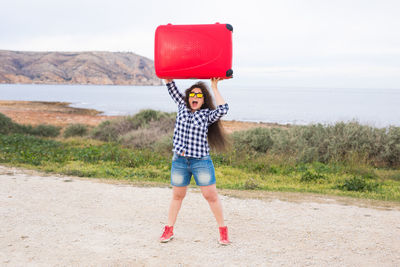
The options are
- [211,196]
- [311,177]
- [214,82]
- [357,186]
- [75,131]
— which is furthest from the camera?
[75,131]

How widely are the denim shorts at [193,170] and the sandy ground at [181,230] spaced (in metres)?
0.78

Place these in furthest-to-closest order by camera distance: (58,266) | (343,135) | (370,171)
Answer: (343,135)
(370,171)
(58,266)

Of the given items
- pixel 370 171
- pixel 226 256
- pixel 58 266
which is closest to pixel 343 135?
pixel 370 171

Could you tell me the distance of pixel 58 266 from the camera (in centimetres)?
382

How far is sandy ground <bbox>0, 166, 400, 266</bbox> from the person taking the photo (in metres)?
4.09

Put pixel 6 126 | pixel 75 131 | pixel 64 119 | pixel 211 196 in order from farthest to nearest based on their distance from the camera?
pixel 64 119 < pixel 75 131 < pixel 6 126 < pixel 211 196

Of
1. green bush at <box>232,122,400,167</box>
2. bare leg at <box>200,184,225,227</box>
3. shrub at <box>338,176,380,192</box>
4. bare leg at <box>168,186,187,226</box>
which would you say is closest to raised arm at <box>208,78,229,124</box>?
bare leg at <box>200,184,225,227</box>

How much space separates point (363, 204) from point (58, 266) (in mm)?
5156

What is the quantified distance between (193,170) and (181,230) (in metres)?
1.16

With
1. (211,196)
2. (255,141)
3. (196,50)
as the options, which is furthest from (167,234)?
(255,141)

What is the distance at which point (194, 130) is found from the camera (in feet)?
13.9

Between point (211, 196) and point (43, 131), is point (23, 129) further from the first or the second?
point (211, 196)

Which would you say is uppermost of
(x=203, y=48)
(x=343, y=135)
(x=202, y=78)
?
(x=203, y=48)

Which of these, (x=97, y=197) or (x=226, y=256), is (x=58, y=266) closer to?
(x=226, y=256)
